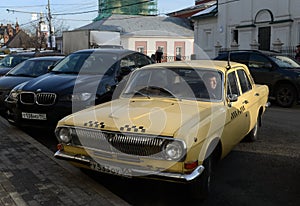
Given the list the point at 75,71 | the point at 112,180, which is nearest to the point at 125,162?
the point at 112,180

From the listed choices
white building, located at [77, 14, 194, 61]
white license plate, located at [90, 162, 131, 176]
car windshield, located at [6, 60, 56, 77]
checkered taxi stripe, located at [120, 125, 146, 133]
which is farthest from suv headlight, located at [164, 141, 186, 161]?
white building, located at [77, 14, 194, 61]

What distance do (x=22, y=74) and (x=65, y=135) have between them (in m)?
5.72

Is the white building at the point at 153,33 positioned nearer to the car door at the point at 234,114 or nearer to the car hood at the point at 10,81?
the car hood at the point at 10,81

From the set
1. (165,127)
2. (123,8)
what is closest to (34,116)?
(165,127)

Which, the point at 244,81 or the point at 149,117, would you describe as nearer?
the point at 149,117

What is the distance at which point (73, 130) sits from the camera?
A: 461 centimetres

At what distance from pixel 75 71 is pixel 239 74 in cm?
361

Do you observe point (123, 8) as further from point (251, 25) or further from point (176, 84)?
point (176, 84)

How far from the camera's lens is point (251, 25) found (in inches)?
1033

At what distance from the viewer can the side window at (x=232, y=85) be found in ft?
18.3

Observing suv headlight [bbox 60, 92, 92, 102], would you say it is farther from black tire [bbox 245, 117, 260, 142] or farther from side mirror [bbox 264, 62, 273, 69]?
side mirror [bbox 264, 62, 273, 69]

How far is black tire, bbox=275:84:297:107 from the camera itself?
454 inches

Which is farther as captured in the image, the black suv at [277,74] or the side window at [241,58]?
the side window at [241,58]

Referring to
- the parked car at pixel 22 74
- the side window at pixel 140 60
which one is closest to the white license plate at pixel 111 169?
the side window at pixel 140 60
